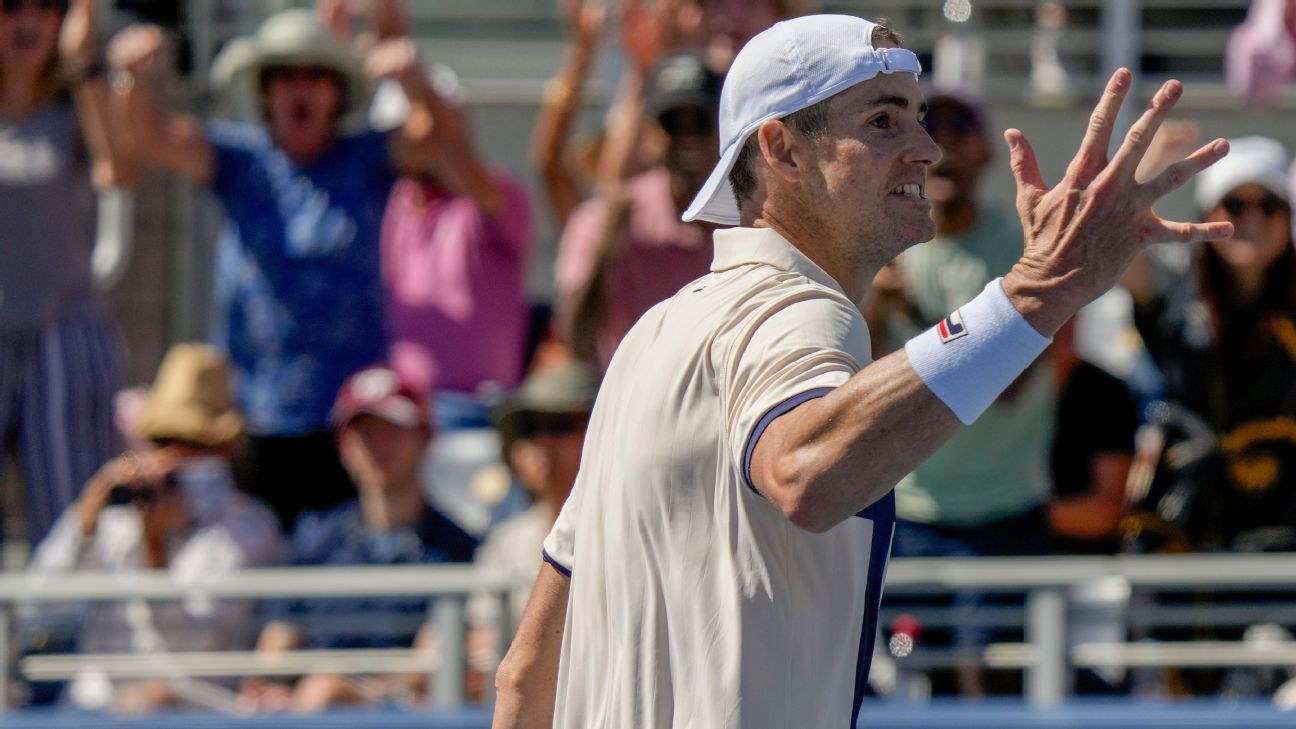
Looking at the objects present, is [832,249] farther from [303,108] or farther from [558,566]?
[303,108]

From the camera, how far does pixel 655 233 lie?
226 inches

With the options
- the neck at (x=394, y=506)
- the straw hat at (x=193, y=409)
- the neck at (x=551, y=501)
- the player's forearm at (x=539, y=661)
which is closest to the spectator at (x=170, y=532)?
the straw hat at (x=193, y=409)

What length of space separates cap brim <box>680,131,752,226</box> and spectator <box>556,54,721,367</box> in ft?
9.10

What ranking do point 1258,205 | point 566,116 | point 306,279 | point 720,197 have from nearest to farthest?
1. point 720,197
2. point 1258,205
3. point 306,279
4. point 566,116

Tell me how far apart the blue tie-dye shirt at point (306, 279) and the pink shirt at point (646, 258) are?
2.26 feet

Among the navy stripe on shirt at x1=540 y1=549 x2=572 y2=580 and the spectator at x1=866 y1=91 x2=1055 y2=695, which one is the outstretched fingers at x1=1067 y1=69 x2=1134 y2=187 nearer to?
the navy stripe on shirt at x1=540 y1=549 x2=572 y2=580

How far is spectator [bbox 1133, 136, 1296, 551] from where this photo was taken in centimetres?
529

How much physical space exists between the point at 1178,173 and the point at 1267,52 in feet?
15.9

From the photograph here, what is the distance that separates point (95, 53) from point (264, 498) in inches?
59.6

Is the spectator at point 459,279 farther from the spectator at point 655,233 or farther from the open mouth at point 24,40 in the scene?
the open mouth at point 24,40

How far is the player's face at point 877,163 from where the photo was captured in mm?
2531

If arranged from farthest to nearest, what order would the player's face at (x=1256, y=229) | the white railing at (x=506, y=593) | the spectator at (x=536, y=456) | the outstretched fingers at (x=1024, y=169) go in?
1. the player's face at (x=1256, y=229)
2. the spectator at (x=536, y=456)
3. the white railing at (x=506, y=593)
4. the outstretched fingers at (x=1024, y=169)

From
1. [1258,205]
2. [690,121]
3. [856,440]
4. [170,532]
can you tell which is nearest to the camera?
[856,440]

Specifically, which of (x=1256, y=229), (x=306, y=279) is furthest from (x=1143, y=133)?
(x=306, y=279)
